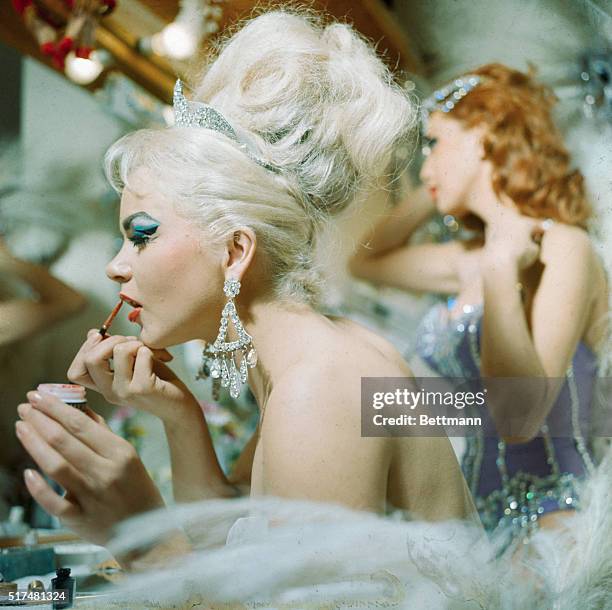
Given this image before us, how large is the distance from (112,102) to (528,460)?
1.44 metres

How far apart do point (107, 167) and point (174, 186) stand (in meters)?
0.24

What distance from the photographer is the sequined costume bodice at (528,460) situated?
1.95m

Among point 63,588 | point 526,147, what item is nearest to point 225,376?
point 63,588

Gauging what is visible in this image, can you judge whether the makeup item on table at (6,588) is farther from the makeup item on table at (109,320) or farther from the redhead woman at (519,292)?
the redhead woman at (519,292)

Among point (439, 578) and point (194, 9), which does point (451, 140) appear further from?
point (439, 578)

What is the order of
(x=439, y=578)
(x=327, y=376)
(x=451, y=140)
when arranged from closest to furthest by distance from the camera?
1. (x=327, y=376)
2. (x=439, y=578)
3. (x=451, y=140)

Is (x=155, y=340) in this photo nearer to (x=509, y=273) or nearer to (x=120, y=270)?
(x=120, y=270)

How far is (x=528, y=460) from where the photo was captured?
1962mm

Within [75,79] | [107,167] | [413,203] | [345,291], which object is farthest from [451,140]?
[75,79]

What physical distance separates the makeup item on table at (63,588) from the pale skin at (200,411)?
0.39 feet

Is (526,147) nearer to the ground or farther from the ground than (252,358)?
farther from the ground

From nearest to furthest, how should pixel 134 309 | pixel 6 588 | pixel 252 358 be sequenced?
pixel 252 358 < pixel 134 309 < pixel 6 588

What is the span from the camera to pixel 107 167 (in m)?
1.92

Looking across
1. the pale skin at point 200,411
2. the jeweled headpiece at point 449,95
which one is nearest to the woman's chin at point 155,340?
the pale skin at point 200,411
